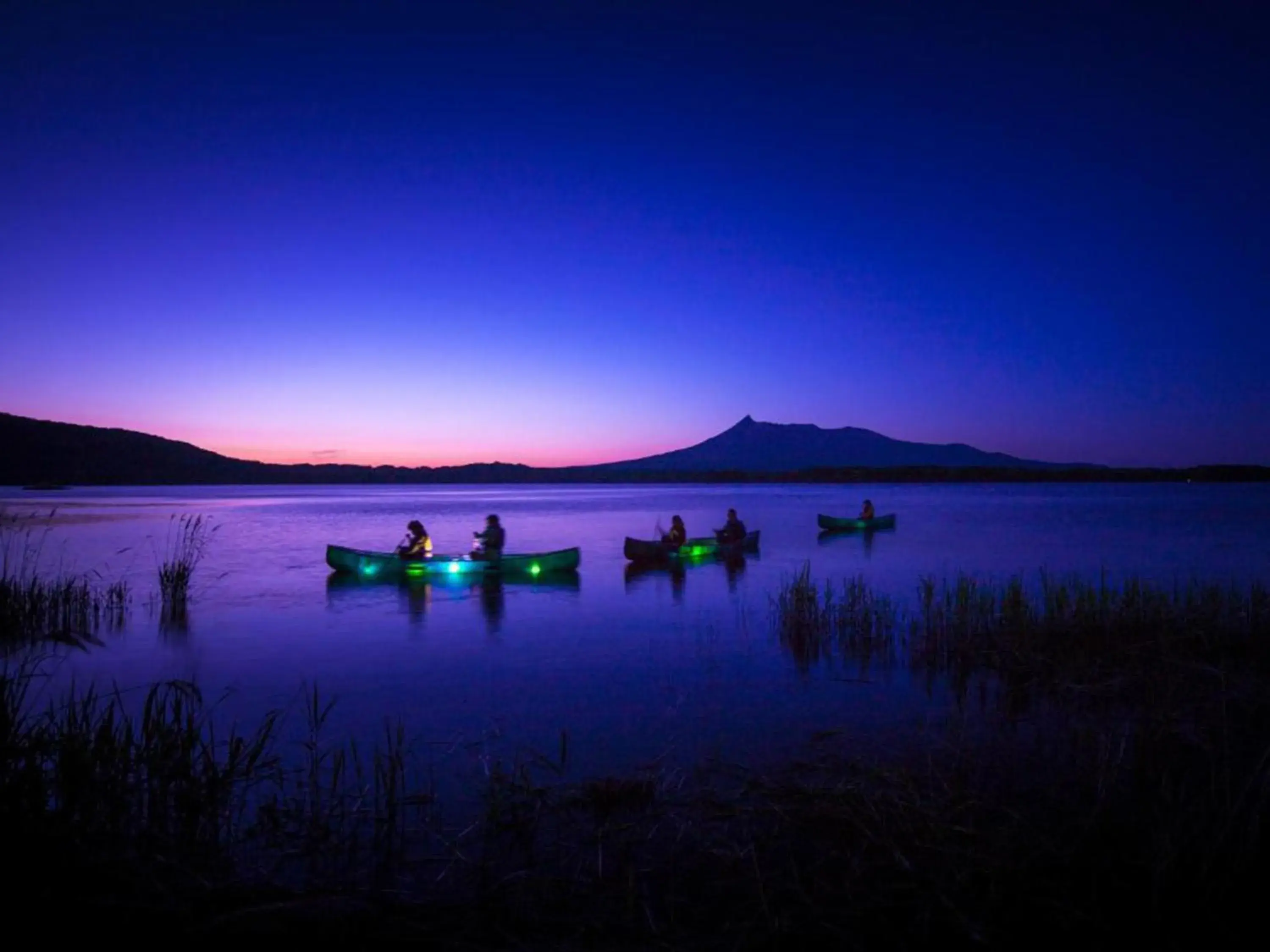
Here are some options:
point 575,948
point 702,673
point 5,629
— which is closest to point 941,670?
point 702,673

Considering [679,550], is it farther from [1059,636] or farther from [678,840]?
[678,840]

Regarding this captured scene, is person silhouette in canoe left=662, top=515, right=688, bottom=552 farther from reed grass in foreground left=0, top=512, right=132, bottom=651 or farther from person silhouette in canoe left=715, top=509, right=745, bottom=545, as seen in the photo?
reed grass in foreground left=0, top=512, right=132, bottom=651

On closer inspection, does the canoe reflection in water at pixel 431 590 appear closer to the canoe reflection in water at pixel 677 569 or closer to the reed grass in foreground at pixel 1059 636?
the canoe reflection in water at pixel 677 569

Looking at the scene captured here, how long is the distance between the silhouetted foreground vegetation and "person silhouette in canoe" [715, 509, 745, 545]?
1573 cm

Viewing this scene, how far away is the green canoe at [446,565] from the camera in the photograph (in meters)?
19.0

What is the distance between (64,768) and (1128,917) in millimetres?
5474

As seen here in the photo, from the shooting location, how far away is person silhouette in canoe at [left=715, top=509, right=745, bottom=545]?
75.2 feet

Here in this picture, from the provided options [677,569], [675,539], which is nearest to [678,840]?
[677,569]

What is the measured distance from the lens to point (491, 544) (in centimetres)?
1911

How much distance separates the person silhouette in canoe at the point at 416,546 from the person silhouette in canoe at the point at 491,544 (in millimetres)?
1228

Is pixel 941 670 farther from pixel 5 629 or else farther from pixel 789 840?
pixel 5 629

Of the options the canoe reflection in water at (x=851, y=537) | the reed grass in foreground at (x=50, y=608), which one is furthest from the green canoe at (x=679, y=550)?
the reed grass in foreground at (x=50, y=608)

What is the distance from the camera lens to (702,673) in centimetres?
1013

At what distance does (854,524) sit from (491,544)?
819 inches
